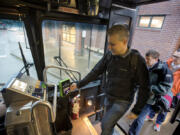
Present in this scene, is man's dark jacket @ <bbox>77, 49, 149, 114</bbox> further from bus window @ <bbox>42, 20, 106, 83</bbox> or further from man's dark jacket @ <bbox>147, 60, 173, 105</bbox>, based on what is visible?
bus window @ <bbox>42, 20, 106, 83</bbox>

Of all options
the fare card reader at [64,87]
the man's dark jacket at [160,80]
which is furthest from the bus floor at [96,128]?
the fare card reader at [64,87]

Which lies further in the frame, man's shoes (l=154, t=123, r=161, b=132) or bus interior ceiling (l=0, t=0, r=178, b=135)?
man's shoes (l=154, t=123, r=161, b=132)

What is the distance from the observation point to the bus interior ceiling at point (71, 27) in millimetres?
1317

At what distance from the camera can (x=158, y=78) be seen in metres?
1.80

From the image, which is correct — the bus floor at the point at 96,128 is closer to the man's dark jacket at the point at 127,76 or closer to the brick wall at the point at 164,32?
the man's dark jacket at the point at 127,76

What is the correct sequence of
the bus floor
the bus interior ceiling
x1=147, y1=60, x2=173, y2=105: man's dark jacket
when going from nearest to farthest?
the bus interior ceiling → x1=147, y1=60, x2=173, y2=105: man's dark jacket → the bus floor

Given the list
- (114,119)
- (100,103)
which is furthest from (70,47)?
(114,119)

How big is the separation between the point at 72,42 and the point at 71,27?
558 millimetres

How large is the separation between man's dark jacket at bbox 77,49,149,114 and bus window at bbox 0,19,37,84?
4.22 ft

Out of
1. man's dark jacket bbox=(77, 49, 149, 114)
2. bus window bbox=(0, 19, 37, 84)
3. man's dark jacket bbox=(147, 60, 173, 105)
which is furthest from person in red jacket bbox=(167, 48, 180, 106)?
bus window bbox=(0, 19, 37, 84)

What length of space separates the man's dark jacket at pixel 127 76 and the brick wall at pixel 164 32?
3991 millimetres

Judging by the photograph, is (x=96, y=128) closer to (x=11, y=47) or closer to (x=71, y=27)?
(x=71, y=27)

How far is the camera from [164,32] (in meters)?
4.20

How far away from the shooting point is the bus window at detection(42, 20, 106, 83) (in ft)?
5.98
